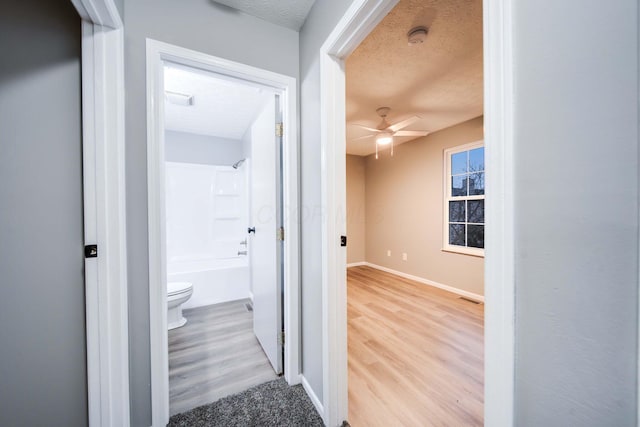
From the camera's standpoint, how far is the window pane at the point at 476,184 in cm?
325

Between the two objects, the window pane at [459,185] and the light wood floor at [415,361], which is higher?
the window pane at [459,185]

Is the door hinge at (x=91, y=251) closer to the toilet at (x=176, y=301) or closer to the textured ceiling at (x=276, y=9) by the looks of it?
the toilet at (x=176, y=301)

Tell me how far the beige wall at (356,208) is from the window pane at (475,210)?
86.8 inches

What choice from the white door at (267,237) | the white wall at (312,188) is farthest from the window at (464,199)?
the white door at (267,237)

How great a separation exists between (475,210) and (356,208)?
2317mm

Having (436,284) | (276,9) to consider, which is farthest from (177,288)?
(436,284)

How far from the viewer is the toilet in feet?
7.32

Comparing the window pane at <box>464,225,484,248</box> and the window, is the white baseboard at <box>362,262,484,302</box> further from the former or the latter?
the window pane at <box>464,225,484,248</box>

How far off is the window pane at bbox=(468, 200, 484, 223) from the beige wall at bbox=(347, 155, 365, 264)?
2.21 m

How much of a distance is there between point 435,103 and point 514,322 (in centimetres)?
284

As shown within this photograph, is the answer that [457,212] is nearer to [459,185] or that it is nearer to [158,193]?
[459,185]

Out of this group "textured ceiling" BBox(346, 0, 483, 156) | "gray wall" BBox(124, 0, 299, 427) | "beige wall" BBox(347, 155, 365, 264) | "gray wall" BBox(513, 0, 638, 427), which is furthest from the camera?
"beige wall" BBox(347, 155, 365, 264)

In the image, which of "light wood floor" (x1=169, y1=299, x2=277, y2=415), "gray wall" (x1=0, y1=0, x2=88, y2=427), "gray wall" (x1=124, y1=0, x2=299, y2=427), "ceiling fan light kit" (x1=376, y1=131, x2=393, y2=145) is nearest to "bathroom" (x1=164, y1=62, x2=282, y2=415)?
"light wood floor" (x1=169, y1=299, x2=277, y2=415)

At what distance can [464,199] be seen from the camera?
133 inches
